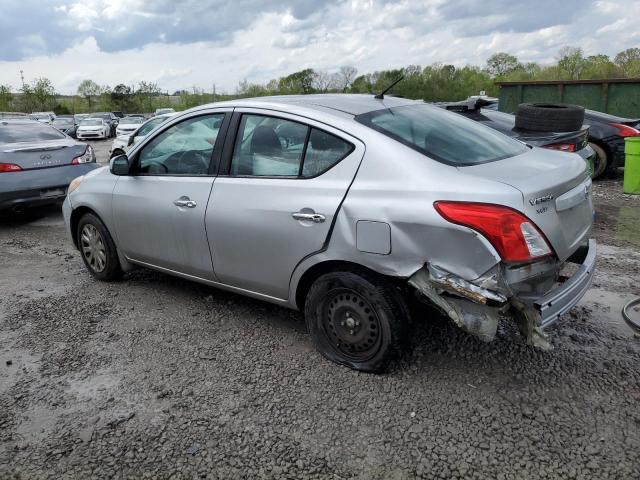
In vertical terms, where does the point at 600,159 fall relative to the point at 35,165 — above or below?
below

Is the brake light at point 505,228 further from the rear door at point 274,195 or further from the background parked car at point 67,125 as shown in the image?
the background parked car at point 67,125

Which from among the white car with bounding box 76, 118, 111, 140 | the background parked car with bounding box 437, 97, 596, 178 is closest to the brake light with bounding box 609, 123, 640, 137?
the background parked car with bounding box 437, 97, 596, 178

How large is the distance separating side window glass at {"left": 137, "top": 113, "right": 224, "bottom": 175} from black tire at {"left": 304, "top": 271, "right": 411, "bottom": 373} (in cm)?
133

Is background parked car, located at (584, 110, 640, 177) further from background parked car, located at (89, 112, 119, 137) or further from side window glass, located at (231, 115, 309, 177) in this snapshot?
background parked car, located at (89, 112, 119, 137)

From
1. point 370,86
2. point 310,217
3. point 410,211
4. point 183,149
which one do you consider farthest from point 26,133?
point 370,86

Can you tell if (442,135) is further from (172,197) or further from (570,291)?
(172,197)

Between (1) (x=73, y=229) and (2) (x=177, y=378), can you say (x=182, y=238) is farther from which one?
(1) (x=73, y=229)

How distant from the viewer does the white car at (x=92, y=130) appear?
30.8m

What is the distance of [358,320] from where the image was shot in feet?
10.3

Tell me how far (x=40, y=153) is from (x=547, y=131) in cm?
687

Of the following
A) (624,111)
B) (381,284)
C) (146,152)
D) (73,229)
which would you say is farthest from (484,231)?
(624,111)

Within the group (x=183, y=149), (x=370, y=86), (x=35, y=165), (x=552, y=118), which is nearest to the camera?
(x=183, y=149)

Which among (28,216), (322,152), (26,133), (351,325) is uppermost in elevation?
(322,152)

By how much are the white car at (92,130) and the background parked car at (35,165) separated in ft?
80.0
